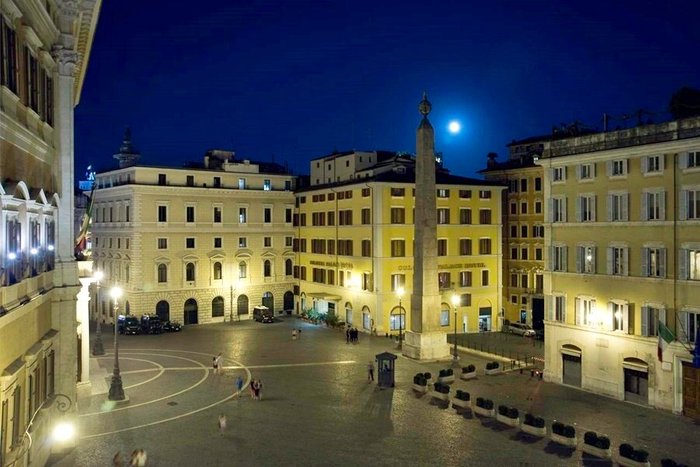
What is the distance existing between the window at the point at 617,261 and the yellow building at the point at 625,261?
5 cm

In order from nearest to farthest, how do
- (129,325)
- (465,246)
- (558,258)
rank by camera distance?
(558,258) < (129,325) < (465,246)

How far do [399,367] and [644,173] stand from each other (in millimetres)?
17283

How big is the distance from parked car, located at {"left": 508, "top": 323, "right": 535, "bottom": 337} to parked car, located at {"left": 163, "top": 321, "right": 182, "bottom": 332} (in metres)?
28.6

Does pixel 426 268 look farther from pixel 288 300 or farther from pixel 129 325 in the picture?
pixel 288 300

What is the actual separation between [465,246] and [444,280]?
3843 millimetres

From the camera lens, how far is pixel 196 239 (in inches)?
2232

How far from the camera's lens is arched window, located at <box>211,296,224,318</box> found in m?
57.2

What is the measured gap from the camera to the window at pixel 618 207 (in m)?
31.3

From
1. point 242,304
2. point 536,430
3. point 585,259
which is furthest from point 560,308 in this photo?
point 242,304

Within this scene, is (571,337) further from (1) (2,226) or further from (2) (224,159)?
(2) (224,159)

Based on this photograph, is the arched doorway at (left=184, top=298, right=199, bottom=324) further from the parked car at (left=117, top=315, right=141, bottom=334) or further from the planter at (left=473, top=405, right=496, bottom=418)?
the planter at (left=473, top=405, right=496, bottom=418)

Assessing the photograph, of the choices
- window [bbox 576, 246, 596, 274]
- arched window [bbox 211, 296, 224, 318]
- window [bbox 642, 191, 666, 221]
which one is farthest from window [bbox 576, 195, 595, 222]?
arched window [bbox 211, 296, 224, 318]

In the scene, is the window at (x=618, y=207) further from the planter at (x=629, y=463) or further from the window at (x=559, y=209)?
the planter at (x=629, y=463)

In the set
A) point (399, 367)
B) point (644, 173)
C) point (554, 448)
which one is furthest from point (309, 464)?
point (644, 173)
